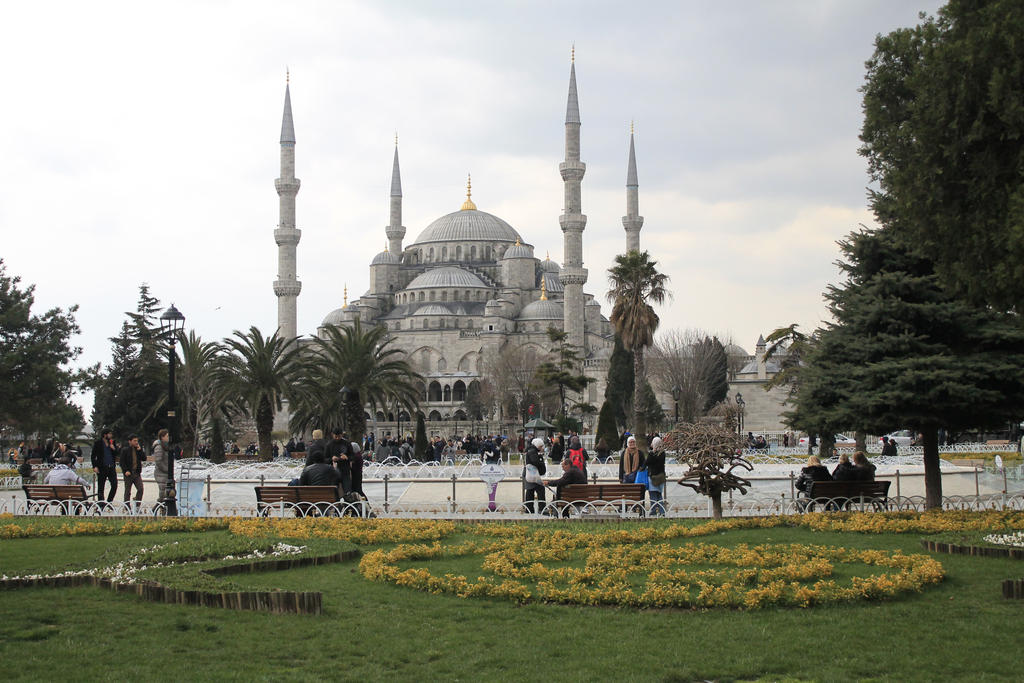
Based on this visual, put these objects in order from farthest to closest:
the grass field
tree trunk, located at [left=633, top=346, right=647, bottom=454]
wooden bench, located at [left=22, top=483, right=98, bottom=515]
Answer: tree trunk, located at [left=633, top=346, right=647, bottom=454], wooden bench, located at [left=22, top=483, right=98, bottom=515], the grass field

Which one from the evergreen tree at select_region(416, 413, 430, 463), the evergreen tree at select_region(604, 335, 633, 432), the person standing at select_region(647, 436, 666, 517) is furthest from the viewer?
the evergreen tree at select_region(604, 335, 633, 432)

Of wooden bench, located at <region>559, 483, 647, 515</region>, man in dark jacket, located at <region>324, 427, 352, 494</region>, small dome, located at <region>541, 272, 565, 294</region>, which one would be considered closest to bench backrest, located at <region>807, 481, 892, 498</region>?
wooden bench, located at <region>559, 483, 647, 515</region>

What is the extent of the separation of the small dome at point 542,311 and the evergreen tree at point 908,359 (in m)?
54.2

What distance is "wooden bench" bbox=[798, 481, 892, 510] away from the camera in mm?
12281

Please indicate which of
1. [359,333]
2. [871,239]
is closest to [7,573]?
[871,239]

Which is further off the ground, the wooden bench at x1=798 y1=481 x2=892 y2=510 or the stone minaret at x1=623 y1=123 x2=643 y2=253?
the stone minaret at x1=623 y1=123 x2=643 y2=253

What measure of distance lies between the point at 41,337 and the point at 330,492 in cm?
2031

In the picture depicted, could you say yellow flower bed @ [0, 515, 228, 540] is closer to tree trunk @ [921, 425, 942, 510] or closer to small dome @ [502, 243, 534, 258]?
tree trunk @ [921, 425, 942, 510]

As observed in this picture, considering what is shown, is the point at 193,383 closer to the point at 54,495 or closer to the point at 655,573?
the point at 54,495

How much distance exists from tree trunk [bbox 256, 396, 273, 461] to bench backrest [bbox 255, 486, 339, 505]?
14.1m

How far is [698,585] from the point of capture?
7.49 meters

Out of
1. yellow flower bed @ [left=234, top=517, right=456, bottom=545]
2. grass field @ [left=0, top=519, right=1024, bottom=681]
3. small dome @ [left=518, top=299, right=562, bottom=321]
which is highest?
small dome @ [left=518, top=299, right=562, bottom=321]

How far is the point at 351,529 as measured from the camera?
10.5 metres

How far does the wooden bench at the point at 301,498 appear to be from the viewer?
12156 millimetres
